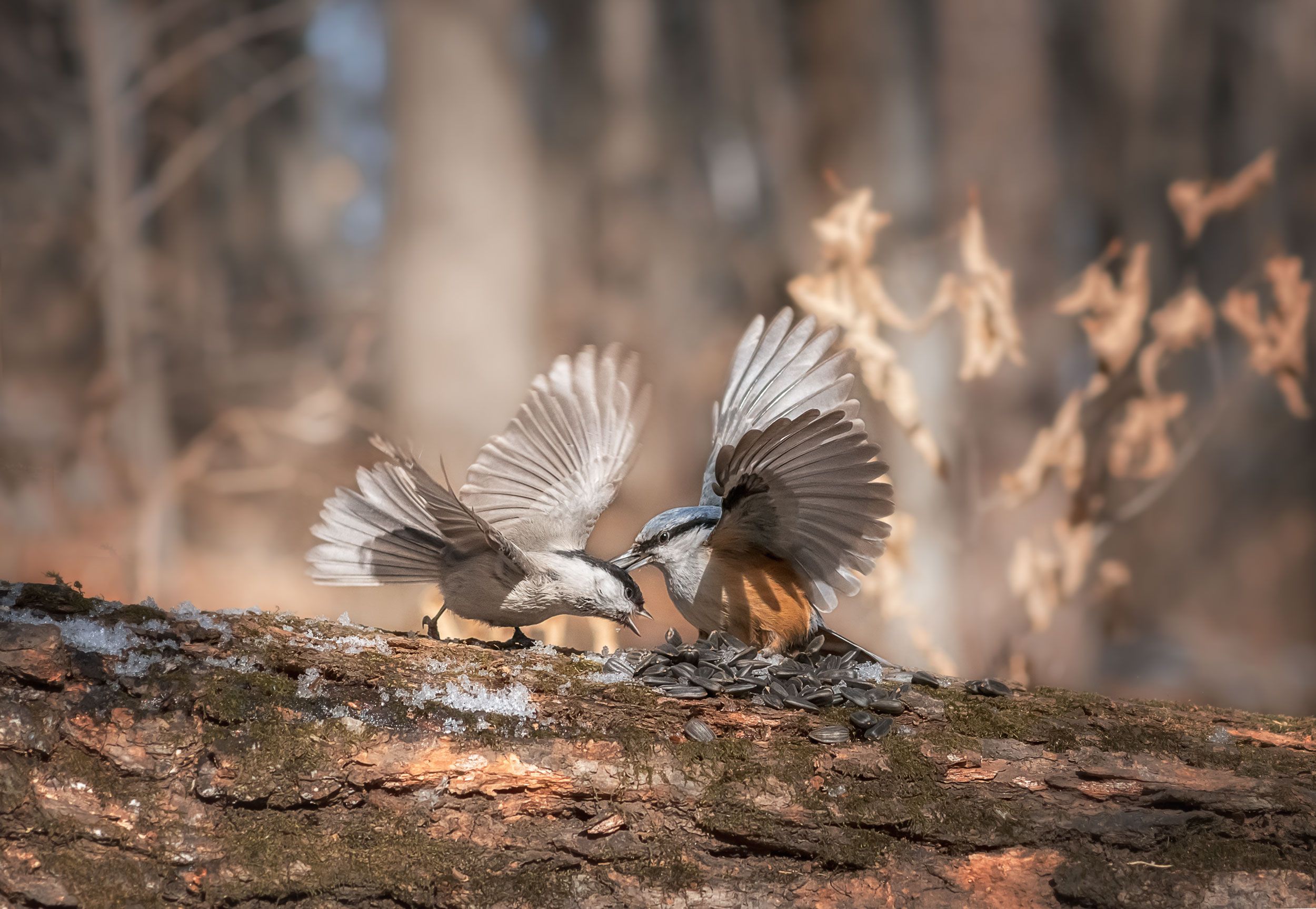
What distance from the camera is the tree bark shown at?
2.91ft

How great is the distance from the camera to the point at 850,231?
196 cm

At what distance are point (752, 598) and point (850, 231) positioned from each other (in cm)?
95

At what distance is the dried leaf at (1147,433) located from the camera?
2092mm

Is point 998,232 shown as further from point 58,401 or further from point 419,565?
point 58,401

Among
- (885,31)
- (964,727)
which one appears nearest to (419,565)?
(964,727)

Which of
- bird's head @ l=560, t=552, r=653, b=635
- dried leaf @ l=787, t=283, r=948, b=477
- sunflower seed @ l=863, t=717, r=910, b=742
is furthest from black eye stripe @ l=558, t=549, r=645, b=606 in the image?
dried leaf @ l=787, t=283, r=948, b=477

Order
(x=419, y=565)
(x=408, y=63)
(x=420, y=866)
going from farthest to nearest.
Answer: (x=408, y=63), (x=419, y=565), (x=420, y=866)

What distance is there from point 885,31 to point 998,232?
2.78 ft

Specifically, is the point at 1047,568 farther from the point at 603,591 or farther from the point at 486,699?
the point at 486,699

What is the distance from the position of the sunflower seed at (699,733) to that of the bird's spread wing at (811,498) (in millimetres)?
369

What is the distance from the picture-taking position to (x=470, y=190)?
2.52m

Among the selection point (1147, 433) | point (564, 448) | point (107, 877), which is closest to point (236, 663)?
point (107, 877)

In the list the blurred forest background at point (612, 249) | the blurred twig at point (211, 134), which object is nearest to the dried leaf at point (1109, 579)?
the blurred forest background at point (612, 249)

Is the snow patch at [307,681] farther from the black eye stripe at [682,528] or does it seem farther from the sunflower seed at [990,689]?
the sunflower seed at [990,689]
